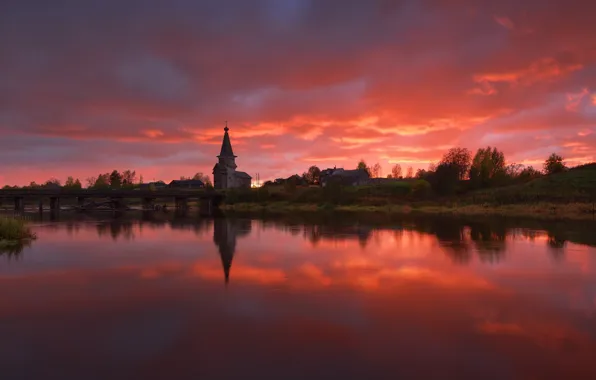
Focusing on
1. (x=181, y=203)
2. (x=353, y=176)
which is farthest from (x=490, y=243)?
(x=353, y=176)

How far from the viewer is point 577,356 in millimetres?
9773

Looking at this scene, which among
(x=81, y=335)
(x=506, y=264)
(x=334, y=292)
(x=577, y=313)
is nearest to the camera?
(x=81, y=335)

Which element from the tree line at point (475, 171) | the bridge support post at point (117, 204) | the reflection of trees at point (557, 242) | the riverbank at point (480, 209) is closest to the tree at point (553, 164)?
the tree line at point (475, 171)

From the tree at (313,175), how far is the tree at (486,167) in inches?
2733

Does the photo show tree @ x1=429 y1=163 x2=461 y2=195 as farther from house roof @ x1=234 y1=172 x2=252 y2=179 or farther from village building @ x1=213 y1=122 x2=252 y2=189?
house roof @ x1=234 y1=172 x2=252 y2=179

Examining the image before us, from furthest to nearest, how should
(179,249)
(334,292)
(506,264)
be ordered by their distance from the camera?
1. (179,249)
2. (506,264)
3. (334,292)

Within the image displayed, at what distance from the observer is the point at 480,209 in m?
69.7

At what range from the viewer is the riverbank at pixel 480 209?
58597mm

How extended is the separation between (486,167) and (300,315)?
4335 inches

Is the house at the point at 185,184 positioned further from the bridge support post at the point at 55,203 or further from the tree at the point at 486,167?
the tree at the point at 486,167

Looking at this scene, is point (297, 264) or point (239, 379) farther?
point (297, 264)

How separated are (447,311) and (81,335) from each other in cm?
1108

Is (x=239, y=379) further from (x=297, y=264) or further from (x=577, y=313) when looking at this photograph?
(x=297, y=264)

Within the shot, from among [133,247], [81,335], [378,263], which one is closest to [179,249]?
[133,247]
